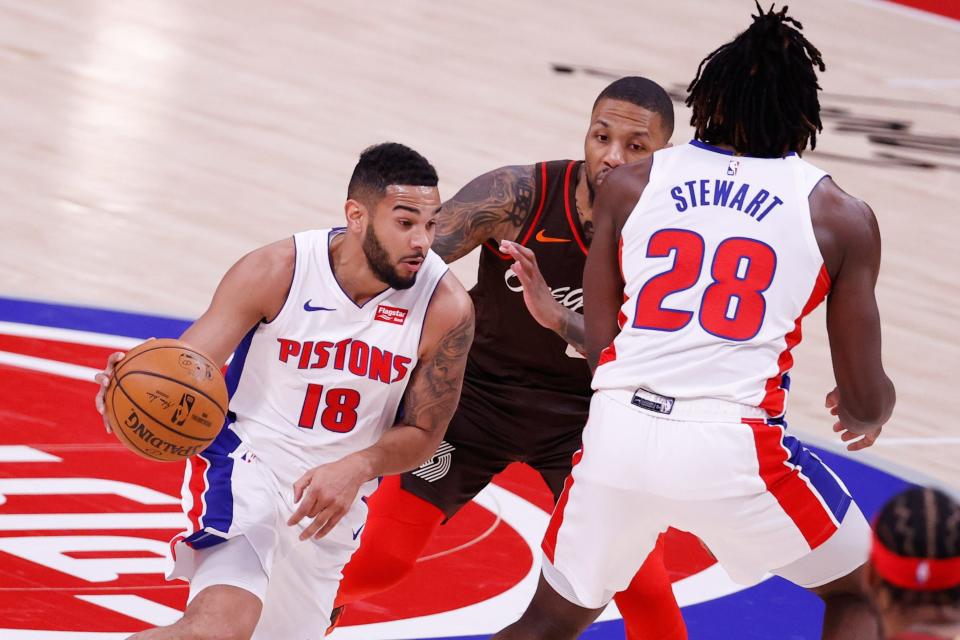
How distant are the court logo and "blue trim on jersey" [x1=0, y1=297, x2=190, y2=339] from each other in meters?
2.70

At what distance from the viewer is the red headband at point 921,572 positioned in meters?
2.33

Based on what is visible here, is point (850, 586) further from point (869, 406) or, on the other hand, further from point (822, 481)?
point (869, 406)

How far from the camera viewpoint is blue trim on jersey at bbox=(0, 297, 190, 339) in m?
7.49

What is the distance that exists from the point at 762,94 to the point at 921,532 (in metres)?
1.71

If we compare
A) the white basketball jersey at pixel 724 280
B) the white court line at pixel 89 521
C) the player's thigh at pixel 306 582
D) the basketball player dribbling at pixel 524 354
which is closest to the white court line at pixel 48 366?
the white court line at pixel 89 521

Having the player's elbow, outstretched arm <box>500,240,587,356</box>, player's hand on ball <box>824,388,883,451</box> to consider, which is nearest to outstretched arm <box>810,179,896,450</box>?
the player's elbow

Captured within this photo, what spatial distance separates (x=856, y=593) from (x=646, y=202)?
1.09 metres

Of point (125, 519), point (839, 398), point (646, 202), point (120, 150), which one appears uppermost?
point (646, 202)

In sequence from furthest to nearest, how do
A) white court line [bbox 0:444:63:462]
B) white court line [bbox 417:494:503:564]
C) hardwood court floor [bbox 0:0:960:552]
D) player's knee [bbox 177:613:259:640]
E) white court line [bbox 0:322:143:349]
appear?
hardwood court floor [bbox 0:0:960:552] → white court line [bbox 0:322:143:349] → white court line [bbox 0:444:63:462] → white court line [bbox 417:494:503:564] → player's knee [bbox 177:613:259:640]

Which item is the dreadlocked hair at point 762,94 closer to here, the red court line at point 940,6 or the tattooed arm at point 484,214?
the tattooed arm at point 484,214

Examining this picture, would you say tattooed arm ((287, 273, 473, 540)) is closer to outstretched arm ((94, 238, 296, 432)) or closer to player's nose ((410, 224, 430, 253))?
player's nose ((410, 224, 430, 253))

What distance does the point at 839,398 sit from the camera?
13.2ft

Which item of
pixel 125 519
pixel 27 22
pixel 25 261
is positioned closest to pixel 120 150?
pixel 25 261

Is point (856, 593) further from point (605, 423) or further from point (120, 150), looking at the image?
point (120, 150)
